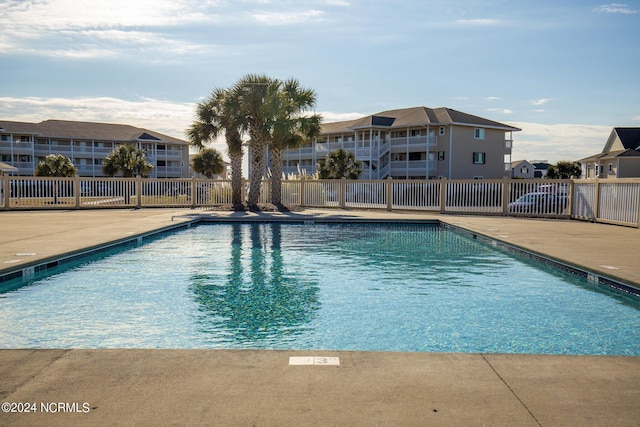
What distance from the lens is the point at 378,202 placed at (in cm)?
2573

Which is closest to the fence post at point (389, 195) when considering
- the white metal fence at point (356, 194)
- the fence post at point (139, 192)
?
the white metal fence at point (356, 194)

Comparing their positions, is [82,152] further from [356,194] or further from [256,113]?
[356,194]

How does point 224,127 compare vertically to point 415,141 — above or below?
below

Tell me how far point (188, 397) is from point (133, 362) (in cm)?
89

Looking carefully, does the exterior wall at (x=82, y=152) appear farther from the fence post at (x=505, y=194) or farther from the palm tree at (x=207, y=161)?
the fence post at (x=505, y=194)

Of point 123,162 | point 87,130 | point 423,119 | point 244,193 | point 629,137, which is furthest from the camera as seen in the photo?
point 87,130

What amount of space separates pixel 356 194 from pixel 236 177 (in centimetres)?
593

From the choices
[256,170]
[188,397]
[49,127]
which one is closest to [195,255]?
[188,397]

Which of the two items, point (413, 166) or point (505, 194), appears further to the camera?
point (413, 166)

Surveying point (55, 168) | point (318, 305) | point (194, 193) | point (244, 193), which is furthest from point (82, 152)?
point (318, 305)

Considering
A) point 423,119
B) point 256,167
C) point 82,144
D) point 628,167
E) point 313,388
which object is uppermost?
point 423,119

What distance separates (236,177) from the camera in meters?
25.9

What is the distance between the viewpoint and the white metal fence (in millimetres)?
20953

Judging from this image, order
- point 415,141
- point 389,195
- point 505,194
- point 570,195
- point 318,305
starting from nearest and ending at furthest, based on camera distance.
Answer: point 318,305 → point 570,195 → point 505,194 → point 389,195 → point 415,141
